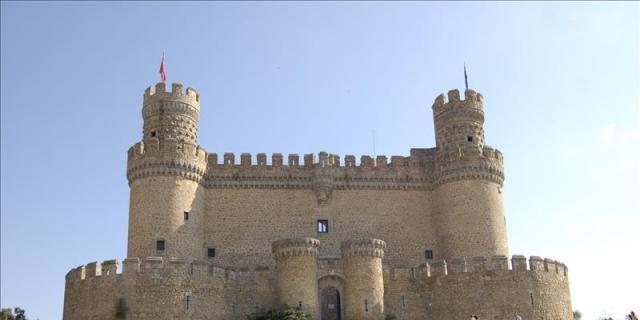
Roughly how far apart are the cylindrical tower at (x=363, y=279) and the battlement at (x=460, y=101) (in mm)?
10928

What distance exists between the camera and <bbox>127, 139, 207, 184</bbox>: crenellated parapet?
1416 inches

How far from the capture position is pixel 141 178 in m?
36.1

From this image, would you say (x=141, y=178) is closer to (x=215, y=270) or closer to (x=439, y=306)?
(x=215, y=270)

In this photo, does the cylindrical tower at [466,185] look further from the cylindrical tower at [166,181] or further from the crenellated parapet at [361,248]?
the cylindrical tower at [166,181]

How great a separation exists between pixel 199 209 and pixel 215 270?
226 inches

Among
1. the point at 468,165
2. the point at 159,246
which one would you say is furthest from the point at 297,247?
the point at 468,165

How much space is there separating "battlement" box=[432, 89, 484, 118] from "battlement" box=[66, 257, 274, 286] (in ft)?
49.8

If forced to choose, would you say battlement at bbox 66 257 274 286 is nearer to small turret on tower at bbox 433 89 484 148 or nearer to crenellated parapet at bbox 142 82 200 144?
crenellated parapet at bbox 142 82 200 144

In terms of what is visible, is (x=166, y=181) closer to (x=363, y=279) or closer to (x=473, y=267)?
(x=363, y=279)

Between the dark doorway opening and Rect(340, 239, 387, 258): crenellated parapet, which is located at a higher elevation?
Rect(340, 239, 387, 258): crenellated parapet

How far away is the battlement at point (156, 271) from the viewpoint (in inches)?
1206

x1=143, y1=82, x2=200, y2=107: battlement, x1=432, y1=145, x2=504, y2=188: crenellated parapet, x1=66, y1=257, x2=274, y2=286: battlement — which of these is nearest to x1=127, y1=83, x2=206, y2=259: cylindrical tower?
x1=143, y1=82, x2=200, y2=107: battlement

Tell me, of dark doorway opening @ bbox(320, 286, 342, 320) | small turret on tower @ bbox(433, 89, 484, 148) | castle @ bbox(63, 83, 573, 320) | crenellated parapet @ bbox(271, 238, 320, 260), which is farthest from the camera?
small turret on tower @ bbox(433, 89, 484, 148)

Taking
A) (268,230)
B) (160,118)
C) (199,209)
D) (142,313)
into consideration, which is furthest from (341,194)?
(142,313)
